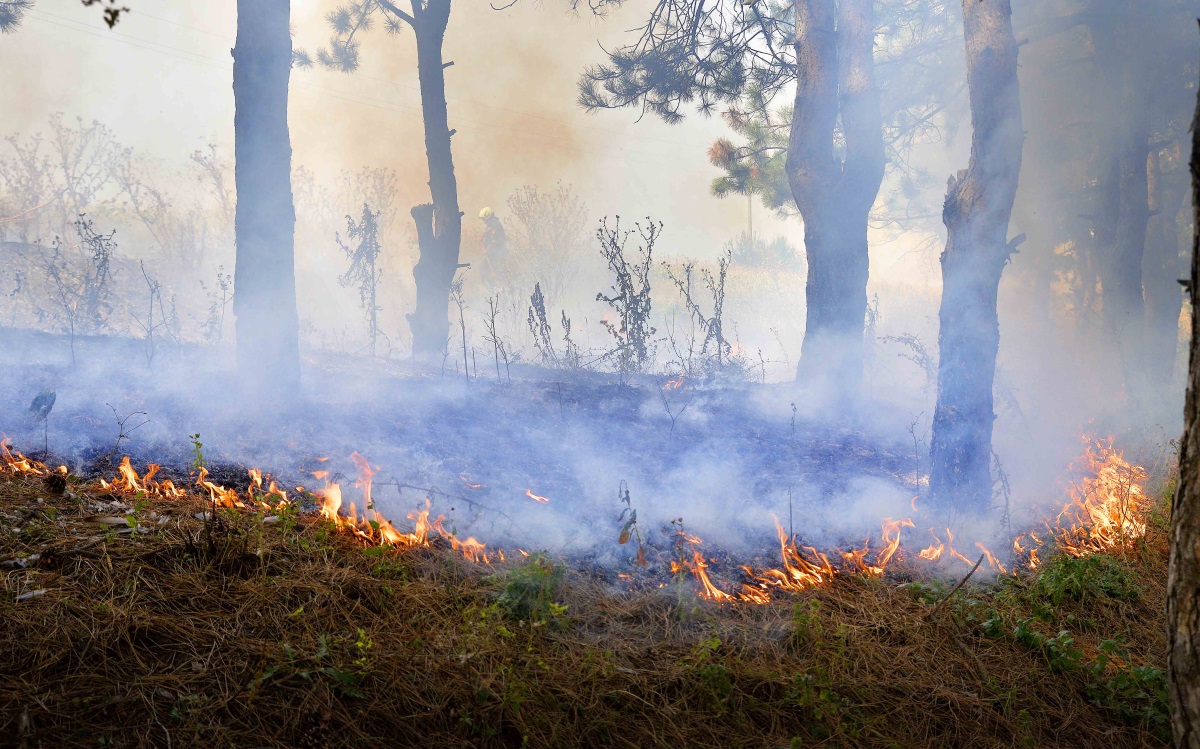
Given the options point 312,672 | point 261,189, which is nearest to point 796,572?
point 312,672

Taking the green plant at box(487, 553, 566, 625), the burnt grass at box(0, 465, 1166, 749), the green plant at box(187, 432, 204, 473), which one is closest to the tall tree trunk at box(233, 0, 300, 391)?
the green plant at box(187, 432, 204, 473)

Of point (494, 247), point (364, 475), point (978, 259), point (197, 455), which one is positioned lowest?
point (364, 475)

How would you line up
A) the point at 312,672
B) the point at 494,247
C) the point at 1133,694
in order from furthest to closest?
the point at 494,247, the point at 1133,694, the point at 312,672

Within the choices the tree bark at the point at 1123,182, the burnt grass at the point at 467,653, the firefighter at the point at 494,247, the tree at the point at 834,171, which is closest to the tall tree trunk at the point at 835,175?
the tree at the point at 834,171

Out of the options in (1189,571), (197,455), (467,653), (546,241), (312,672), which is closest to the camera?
(1189,571)

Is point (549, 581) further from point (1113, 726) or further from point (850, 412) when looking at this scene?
point (850, 412)

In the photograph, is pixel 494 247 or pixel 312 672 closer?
pixel 312 672

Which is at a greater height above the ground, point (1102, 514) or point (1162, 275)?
point (1162, 275)

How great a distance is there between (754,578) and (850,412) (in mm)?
4607

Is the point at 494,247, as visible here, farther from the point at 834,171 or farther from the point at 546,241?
the point at 834,171

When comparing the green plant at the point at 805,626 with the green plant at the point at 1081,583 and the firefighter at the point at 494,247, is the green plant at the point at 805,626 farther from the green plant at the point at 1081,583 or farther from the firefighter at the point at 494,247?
the firefighter at the point at 494,247

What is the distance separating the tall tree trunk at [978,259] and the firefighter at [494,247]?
1415cm

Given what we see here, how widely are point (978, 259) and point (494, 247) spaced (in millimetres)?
14638

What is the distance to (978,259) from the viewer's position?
17.0 ft
